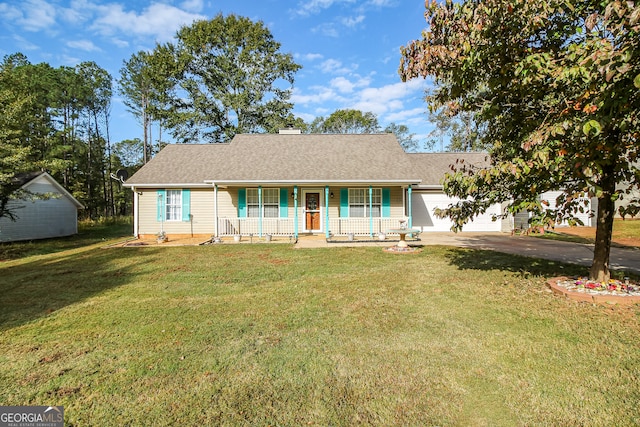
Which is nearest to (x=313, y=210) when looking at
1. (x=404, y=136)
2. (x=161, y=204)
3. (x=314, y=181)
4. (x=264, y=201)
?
(x=314, y=181)

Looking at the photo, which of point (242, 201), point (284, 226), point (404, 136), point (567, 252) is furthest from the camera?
point (404, 136)

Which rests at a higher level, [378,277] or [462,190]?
[462,190]

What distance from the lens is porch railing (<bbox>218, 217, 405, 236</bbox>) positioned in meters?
13.8

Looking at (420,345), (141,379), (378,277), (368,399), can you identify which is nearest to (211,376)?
(141,379)

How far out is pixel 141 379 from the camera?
2.92 metres

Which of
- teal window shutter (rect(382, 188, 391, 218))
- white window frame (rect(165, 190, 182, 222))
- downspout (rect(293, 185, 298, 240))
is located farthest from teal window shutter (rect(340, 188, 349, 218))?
white window frame (rect(165, 190, 182, 222))

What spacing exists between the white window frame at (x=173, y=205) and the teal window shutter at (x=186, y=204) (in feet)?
0.62

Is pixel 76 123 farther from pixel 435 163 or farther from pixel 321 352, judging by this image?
pixel 321 352

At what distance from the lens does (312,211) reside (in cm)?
1467

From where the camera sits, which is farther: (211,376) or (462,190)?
(462,190)

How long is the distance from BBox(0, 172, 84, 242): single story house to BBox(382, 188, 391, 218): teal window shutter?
15.1m

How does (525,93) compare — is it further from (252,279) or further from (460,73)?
(252,279)

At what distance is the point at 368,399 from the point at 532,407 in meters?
1.31

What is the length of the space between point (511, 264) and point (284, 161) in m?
10.6
